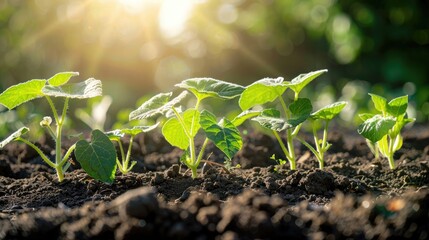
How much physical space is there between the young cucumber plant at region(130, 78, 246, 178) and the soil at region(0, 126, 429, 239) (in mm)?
129

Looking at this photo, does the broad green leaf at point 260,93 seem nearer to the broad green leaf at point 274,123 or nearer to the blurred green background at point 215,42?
the broad green leaf at point 274,123

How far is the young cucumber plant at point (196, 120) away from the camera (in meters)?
2.57

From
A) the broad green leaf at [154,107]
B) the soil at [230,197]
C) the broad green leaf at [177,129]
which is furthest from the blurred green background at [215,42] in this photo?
the broad green leaf at [154,107]

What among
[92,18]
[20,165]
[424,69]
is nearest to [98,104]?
[20,165]

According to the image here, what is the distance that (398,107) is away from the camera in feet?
9.33

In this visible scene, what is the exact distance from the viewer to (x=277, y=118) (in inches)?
109

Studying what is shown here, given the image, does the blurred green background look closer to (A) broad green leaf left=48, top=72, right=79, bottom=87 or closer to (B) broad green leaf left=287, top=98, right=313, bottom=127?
(B) broad green leaf left=287, top=98, right=313, bottom=127

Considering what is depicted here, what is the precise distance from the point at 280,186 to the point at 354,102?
371 centimetres

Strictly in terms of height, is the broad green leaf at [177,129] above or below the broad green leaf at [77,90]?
below

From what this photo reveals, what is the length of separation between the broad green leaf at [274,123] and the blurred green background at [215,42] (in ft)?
12.7

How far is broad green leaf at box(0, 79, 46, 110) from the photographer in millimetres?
2652

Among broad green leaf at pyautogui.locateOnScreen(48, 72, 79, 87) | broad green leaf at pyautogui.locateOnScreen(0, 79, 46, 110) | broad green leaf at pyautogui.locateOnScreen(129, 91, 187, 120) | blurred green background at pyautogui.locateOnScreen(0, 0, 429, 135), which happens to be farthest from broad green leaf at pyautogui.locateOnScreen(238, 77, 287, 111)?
blurred green background at pyautogui.locateOnScreen(0, 0, 429, 135)

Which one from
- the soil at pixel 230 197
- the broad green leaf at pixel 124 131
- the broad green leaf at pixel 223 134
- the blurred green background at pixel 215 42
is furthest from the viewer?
the blurred green background at pixel 215 42

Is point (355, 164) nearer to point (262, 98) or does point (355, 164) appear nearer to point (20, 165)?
point (262, 98)
